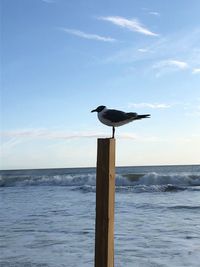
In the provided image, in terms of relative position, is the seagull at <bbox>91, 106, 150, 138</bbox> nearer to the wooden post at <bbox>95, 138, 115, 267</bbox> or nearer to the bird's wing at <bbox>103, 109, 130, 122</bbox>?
the bird's wing at <bbox>103, 109, 130, 122</bbox>

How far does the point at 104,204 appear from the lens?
147 inches

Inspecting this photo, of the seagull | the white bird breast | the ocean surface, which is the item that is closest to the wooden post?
the seagull

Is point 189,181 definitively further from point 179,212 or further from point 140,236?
point 140,236

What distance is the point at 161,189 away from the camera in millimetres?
23906

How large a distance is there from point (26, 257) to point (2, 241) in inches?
56.7

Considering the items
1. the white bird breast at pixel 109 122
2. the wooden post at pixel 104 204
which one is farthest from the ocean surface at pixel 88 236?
the wooden post at pixel 104 204

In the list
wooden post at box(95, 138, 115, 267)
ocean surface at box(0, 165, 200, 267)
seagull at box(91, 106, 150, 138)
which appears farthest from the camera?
ocean surface at box(0, 165, 200, 267)

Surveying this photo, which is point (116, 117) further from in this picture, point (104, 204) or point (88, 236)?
point (88, 236)

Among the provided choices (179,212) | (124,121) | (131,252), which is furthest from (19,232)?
(124,121)

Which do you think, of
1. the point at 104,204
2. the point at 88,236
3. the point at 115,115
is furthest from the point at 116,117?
the point at 88,236

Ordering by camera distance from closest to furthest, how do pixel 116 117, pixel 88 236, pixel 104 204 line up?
pixel 104 204, pixel 116 117, pixel 88 236

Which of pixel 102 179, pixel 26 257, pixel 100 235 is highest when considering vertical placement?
pixel 102 179

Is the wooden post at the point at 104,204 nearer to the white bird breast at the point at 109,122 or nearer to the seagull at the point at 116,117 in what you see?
the seagull at the point at 116,117

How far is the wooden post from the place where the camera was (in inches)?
147
